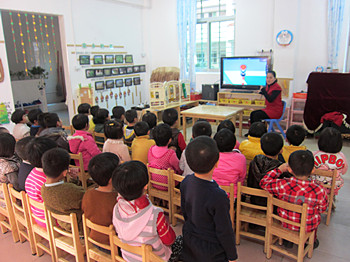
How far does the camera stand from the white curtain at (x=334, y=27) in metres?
5.04

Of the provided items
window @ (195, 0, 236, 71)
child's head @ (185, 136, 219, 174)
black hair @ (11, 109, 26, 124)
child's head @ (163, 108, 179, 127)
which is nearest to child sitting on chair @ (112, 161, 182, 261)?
child's head @ (185, 136, 219, 174)

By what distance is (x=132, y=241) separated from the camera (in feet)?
4.88

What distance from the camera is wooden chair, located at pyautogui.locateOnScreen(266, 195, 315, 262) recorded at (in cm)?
174

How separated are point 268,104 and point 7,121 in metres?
4.41

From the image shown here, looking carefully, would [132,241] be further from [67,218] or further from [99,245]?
[67,218]

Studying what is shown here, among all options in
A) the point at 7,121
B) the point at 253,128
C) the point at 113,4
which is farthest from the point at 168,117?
the point at 113,4

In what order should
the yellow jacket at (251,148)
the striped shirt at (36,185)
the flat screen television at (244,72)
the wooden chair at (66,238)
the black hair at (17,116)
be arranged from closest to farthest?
the wooden chair at (66,238), the striped shirt at (36,185), the yellow jacket at (251,148), the black hair at (17,116), the flat screen television at (244,72)

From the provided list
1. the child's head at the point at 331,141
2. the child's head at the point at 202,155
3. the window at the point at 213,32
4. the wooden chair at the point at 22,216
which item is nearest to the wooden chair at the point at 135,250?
the child's head at the point at 202,155

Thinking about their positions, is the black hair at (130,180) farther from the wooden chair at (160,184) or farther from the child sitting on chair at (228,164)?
the child sitting on chair at (228,164)

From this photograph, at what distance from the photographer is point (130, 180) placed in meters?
1.44

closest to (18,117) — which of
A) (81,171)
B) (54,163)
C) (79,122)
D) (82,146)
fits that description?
(79,122)

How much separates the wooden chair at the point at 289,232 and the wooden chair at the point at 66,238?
1255 mm

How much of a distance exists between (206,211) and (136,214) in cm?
37

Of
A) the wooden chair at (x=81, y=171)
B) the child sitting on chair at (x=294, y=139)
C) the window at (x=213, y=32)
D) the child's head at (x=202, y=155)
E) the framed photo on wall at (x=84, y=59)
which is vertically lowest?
the wooden chair at (x=81, y=171)
